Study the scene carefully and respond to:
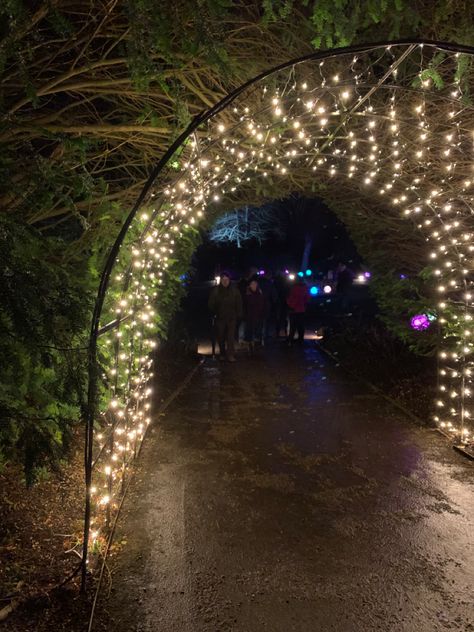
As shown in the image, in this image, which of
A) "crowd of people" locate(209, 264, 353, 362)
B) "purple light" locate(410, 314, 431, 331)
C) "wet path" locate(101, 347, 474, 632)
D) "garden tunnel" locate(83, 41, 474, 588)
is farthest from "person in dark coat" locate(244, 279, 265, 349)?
"garden tunnel" locate(83, 41, 474, 588)

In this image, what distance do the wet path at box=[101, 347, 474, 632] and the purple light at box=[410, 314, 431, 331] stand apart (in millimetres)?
1709

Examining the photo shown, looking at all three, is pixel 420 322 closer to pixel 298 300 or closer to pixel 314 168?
pixel 314 168

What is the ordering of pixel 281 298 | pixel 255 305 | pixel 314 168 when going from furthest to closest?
pixel 281 298 < pixel 255 305 < pixel 314 168

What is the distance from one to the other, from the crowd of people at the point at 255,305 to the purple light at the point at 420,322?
451 centimetres

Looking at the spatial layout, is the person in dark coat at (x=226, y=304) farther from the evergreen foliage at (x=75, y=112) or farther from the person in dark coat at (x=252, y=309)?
the evergreen foliage at (x=75, y=112)

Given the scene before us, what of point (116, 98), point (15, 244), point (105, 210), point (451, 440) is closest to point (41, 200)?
point (15, 244)

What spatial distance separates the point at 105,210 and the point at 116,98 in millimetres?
1918

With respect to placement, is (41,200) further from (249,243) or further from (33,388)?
(249,243)

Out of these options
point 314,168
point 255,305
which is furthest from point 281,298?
point 314,168

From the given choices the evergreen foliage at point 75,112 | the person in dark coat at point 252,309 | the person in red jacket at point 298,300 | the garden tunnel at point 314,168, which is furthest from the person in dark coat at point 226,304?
the evergreen foliage at point 75,112

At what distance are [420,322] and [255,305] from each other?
18.4 ft

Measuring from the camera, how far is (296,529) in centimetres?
451

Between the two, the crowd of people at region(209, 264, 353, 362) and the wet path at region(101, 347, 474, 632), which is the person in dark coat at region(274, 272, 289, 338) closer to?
the crowd of people at region(209, 264, 353, 362)

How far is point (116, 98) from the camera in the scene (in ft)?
20.3
